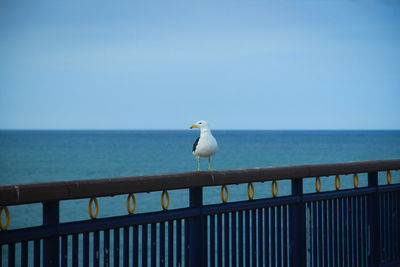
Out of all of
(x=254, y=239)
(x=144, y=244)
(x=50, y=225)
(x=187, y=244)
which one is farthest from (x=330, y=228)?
(x=50, y=225)

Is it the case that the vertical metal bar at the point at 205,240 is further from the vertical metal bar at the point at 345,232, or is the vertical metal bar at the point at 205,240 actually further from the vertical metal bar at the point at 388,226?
the vertical metal bar at the point at 388,226

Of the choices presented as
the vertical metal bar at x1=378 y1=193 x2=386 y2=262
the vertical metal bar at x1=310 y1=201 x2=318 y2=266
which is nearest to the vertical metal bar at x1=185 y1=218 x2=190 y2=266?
the vertical metal bar at x1=310 y1=201 x2=318 y2=266

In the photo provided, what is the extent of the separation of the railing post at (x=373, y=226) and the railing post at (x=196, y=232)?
2.05 metres

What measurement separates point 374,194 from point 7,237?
3.60m

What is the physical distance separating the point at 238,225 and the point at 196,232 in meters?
0.33

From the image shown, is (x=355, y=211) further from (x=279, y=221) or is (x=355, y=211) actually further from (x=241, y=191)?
(x=241, y=191)

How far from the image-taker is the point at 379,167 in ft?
17.1

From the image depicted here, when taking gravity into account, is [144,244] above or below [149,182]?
below

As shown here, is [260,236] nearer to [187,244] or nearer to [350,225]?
[187,244]

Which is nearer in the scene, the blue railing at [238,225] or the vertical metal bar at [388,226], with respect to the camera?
the blue railing at [238,225]

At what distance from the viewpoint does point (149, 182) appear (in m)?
3.55

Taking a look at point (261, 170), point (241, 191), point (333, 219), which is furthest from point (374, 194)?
point (241, 191)

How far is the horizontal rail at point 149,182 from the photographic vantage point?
9.73 feet

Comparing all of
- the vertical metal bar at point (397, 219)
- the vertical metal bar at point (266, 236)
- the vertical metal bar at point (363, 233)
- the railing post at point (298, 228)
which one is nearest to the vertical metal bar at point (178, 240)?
the vertical metal bar at point (266, 236)
